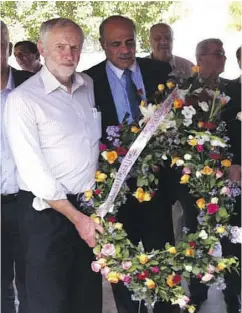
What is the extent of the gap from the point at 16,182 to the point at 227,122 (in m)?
0.93

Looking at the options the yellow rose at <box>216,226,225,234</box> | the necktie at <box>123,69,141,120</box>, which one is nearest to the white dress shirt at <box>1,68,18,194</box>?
the necktie at <box>123,69,141,120</box>

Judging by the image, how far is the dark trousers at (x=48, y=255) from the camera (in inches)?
84.8

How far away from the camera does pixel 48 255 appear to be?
2.16 metres

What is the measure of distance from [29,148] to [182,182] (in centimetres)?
59

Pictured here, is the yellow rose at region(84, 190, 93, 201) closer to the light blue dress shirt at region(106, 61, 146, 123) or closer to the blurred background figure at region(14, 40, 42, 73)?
the light blue dress shirt at region(106, 61, 146, 123)

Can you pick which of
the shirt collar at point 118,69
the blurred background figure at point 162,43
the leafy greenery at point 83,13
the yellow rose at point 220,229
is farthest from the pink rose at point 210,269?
the leafy greenery at point 83,13

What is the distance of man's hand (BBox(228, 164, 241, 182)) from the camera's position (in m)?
2.25

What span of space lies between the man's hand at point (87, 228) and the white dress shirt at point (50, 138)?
11 cm

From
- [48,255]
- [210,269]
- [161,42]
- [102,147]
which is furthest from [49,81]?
[161,42]

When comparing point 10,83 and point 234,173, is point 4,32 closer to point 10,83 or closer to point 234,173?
point 10,83

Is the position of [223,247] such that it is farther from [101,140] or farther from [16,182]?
[16,182]

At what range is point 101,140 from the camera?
92.7 inches

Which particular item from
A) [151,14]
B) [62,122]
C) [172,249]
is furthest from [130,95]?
[151,14]

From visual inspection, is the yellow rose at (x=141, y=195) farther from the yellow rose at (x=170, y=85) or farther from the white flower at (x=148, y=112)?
the yellow rose at (x=170, y=85)
